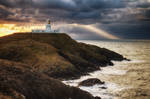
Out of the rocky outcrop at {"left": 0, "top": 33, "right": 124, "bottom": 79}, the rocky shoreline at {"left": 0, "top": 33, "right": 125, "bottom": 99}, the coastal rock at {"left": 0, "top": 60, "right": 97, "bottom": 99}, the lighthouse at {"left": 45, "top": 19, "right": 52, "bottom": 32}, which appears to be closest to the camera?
the coastal rock at {"left": 0, "top": 60, "right": 97, "bottom": 99}

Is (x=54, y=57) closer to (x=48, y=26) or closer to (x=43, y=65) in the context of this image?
(x=43, y=65)

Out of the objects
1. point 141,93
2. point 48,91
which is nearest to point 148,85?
point 141,93

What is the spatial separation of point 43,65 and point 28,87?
21.9 m

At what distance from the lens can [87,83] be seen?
27.7 metres

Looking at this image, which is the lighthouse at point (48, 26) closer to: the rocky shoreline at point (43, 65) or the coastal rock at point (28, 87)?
the rocky shoreline at point (43, 65)

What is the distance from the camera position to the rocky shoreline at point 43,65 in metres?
14.5

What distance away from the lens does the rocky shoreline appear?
14.5 m

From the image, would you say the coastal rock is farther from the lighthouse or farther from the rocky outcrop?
the lighthouse

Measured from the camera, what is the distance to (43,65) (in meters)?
36.3

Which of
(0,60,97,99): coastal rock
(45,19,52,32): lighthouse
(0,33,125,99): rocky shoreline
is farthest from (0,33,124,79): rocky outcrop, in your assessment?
(0,60,97,99): coastal rock

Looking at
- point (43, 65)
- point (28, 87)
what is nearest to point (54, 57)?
point (43, 65)

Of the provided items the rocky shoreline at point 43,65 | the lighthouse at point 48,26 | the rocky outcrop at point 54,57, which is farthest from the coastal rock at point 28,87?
the lighthouse at point 48,26

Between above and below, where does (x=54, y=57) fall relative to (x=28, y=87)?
below

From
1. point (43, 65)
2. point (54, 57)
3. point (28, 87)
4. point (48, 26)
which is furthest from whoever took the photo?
point (48, 26)
